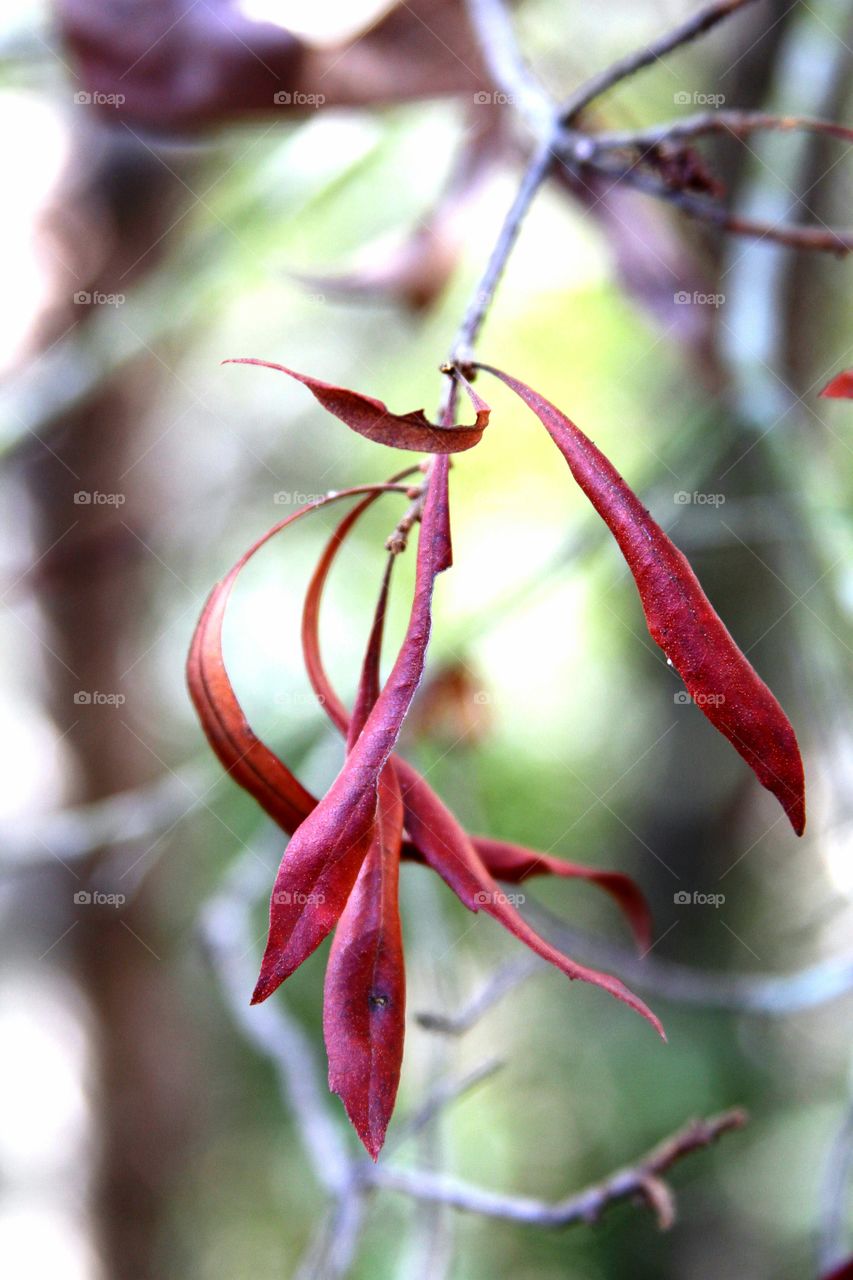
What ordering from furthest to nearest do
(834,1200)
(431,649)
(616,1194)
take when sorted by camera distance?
1. (431,649)
2. (834,1200)
3. (616,1194)

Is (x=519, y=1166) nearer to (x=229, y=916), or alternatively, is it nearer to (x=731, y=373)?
(x=229, y=916)

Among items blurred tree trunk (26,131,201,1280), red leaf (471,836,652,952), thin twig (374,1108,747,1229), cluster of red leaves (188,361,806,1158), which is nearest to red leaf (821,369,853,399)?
cluster of red leaves (188,361,806,1158)

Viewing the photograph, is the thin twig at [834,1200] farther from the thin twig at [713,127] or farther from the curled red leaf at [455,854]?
the thin twig at [713,127]

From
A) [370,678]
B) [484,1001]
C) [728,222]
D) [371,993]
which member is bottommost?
[484,1001]

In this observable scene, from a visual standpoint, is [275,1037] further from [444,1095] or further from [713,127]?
[713,127]

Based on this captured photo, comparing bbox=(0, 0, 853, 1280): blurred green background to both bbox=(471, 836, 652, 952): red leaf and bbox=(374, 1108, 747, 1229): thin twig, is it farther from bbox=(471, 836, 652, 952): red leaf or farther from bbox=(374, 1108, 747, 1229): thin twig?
bbox=(471, 836, 652, 952): red leaf

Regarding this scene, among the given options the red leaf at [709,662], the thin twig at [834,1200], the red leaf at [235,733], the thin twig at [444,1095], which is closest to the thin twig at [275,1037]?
the thin twig at [444,1095]

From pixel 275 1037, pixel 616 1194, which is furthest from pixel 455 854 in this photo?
pixel 275 1037
